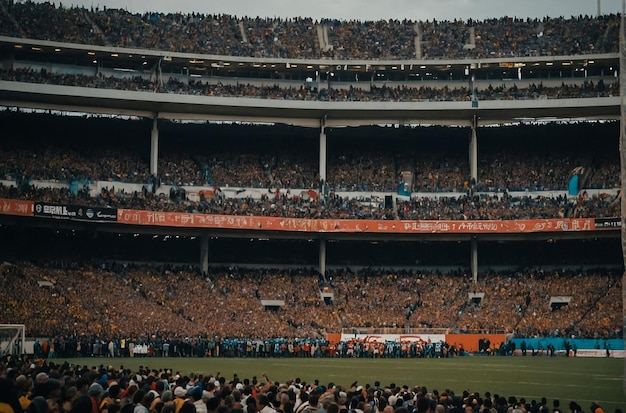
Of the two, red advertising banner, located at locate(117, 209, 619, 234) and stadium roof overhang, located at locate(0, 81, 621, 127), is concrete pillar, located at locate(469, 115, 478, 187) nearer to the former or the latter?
stadium roof overhang, located at locate(0, 81, 621, 127)

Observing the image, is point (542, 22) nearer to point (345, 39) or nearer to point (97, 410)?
point (345, 39)

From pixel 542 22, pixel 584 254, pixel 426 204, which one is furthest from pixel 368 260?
pixel 542 22

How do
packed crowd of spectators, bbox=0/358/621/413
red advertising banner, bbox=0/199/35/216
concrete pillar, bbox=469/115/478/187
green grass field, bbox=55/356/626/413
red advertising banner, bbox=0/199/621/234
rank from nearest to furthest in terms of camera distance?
packed crowd of spectators, bbox=0/358/621/413 < green grass field, bbox=55/356/626/413 < red advertising banner, bbox=0/199/35/216 < red advertising banner, bbox=0/199/621/234 < concrete pillar, bbox=469/115/478/187

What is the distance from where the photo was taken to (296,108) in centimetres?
6366

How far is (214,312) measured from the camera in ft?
184

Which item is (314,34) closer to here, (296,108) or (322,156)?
(296,108)

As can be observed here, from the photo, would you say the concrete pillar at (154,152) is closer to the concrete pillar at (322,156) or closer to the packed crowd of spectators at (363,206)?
the packed crowd of spectators at (363,206)

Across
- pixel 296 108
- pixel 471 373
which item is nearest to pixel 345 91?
pixel 296 108

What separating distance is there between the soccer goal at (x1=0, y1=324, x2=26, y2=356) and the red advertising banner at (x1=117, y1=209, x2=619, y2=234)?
16190 millimetres

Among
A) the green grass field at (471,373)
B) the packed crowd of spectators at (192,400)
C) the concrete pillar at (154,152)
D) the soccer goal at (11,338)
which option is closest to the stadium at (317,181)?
the concrete pillar at (154,152)

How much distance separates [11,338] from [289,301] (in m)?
22.1

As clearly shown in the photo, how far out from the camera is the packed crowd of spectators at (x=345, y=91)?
62531 millimetres

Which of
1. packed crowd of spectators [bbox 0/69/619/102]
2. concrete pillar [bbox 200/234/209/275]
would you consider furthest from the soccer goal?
packed crowd of spectators [bbox 0/69/619/102]

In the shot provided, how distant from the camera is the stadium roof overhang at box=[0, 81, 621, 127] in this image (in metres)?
60.7
